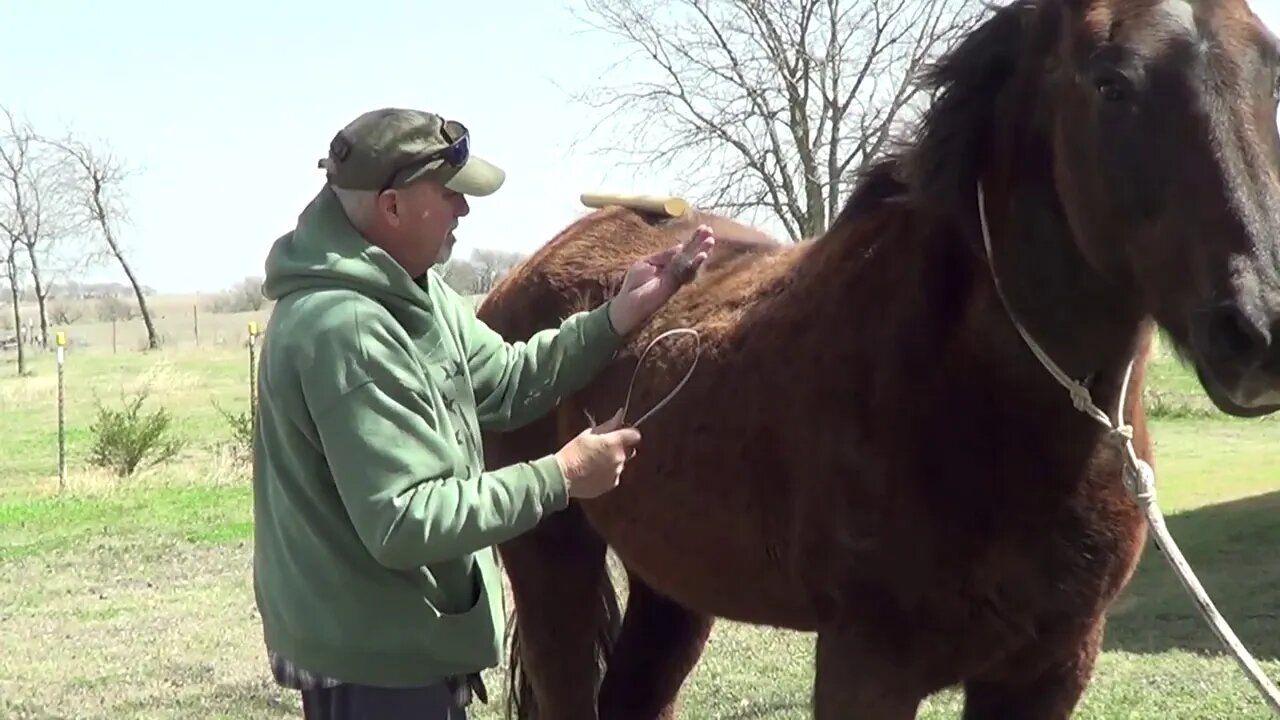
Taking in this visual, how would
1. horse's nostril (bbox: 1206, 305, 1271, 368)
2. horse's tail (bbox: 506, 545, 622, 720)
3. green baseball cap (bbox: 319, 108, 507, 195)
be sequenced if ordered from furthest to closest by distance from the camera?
horse's tail (bbox: 506, 545, 622, 720) < green baseball cap (bbox: 319, 108, 507, 195) < horse's nostril (bbox: 1206, 305, 1271, 368)

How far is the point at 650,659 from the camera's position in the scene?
14.9 ft

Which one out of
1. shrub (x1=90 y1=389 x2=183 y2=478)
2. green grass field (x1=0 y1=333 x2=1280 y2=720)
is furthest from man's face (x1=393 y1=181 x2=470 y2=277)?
shrub (x1=90 y1=389 x2=183 y2=478)

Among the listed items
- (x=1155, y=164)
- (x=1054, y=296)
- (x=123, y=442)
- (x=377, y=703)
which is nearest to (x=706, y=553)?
(x=377, y=703)

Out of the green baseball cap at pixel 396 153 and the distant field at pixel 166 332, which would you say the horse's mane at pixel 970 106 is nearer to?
the green baseball cap at pixel 396 153

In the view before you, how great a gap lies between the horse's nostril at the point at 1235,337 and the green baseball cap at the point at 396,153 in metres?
1.32

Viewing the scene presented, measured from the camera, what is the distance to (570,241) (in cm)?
448

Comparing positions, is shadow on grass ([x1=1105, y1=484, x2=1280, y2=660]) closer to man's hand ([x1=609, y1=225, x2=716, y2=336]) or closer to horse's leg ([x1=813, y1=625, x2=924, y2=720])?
horse's leg ([x1=813, y1=625, x2=924, y2=720])

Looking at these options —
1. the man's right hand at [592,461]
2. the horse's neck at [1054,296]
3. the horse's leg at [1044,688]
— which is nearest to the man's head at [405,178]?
the man's right hand at [592,461]

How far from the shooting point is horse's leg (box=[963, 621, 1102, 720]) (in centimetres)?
296

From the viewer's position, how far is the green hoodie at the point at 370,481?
229 cm

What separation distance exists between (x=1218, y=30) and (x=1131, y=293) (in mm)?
465

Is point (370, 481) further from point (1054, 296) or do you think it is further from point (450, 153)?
point (1054, 296)

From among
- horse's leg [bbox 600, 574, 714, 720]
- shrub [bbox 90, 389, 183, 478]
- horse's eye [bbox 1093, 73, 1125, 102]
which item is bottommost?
shrub [bbox 90, 389, 183, 478]

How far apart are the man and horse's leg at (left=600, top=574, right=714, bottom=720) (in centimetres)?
190
